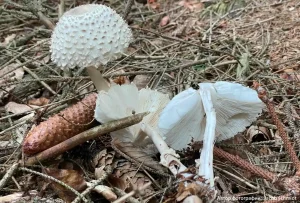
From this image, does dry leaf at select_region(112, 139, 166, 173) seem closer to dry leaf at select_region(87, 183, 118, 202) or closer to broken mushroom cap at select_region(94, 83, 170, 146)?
broken mushroom cap at select_region(94, 83, 170, 146)

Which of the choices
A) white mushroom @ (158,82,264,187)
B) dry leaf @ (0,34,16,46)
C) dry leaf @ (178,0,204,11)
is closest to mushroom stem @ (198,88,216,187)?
white mushroom @ (158,82,264,187)

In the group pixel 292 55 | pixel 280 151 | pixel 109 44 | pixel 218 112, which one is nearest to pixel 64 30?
pixel 109 44

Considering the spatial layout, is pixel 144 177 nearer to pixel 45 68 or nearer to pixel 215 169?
pixel 215 169

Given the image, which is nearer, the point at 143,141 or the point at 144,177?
the point at 144,177

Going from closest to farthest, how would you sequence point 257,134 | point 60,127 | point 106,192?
point 106,192, point 60,127, point 257,134

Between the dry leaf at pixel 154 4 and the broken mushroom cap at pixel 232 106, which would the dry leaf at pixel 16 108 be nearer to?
the broken mushroom cap at pixel 232 106

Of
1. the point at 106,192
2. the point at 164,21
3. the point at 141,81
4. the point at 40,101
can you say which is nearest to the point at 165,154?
the point at 106,192

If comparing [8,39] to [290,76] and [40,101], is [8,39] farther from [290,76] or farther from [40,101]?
[290,76]
